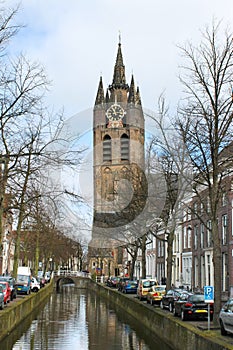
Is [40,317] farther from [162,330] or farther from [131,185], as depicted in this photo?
[162,330]

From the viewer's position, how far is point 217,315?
21.4m

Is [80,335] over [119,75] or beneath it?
beneath

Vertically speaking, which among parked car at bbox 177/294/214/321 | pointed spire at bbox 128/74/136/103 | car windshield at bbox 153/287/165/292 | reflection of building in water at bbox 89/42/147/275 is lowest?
parked car at bbox 177/294/214/321

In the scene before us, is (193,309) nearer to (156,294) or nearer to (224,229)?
(156,294)

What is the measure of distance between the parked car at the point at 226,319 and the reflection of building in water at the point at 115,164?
20323 mm

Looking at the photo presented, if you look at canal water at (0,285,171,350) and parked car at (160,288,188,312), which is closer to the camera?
canal water at (0,285,171,350)

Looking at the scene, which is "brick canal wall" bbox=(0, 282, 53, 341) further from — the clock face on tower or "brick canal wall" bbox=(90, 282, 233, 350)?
the clock face on tower

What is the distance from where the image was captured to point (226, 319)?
747 inches

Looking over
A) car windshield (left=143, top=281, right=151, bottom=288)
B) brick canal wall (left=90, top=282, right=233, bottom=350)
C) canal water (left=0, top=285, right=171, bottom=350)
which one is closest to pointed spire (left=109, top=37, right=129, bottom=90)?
car windshield (left=143, top=281, right=151, bottom=288)

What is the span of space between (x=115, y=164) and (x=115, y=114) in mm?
33685

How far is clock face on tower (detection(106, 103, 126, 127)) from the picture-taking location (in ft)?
422

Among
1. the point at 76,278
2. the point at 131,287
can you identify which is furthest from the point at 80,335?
the point at 76,278

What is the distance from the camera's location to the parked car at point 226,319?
60.6ft

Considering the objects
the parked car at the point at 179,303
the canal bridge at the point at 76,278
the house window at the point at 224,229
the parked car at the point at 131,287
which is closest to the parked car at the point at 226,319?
the parked car at the point at 179,303
